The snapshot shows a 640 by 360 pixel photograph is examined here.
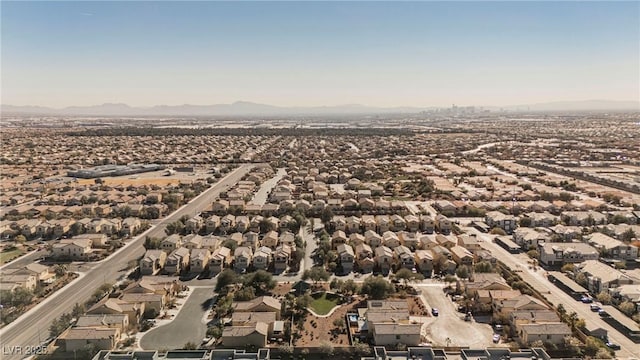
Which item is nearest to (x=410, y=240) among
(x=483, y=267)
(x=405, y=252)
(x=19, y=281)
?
(x=405, y=252)

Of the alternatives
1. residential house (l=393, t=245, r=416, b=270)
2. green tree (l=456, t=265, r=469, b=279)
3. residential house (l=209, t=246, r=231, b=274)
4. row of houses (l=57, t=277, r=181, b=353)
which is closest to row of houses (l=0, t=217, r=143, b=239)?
residential house (l=209, t=246, r=231, b=274)

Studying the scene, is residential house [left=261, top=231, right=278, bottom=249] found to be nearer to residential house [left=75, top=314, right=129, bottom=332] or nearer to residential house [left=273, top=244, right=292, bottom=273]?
residential house [left=273, top=244, right=292, bottom=273]

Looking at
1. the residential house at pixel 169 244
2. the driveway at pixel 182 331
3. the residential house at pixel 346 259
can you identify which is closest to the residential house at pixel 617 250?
the residential house at pixel 346 259

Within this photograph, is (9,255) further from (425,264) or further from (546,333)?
(546,333)

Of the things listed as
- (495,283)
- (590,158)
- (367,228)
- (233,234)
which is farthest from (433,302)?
(590,158)

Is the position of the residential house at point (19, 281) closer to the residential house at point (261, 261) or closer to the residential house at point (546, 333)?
the residential house at point (261, 261)

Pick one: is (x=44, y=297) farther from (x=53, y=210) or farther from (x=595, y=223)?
(x=595, y=223)
